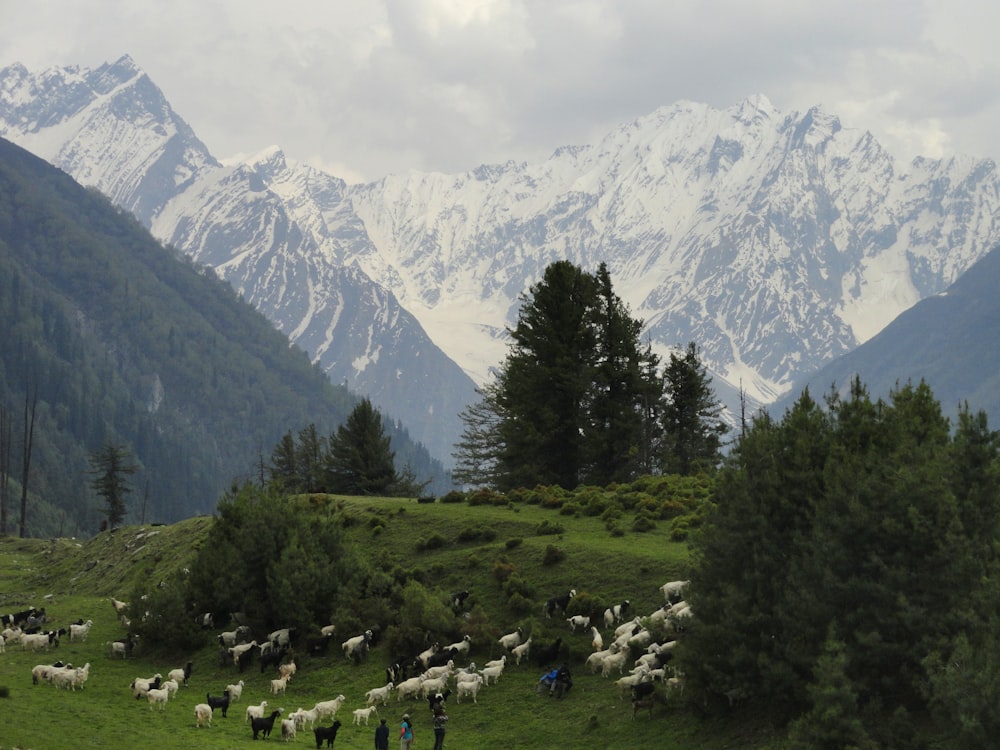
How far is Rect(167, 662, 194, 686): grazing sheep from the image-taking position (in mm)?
51438

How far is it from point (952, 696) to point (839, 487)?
959 centimetres

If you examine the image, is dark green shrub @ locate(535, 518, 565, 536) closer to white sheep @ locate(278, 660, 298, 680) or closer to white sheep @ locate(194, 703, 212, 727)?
white sheep @ locate(278, 660, 298, 680)

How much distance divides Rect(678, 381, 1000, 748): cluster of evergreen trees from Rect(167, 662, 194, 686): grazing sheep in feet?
79.0

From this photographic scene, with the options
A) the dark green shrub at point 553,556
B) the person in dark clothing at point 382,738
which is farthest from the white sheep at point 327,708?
the dark green shrub at point 553,556

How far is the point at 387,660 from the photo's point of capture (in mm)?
53062

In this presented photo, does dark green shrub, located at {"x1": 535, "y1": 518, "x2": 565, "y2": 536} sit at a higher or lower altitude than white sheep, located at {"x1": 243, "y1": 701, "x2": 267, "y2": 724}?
higher

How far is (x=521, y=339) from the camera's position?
95.3 metres

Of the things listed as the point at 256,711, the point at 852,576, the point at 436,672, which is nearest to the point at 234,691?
the point at 256,711

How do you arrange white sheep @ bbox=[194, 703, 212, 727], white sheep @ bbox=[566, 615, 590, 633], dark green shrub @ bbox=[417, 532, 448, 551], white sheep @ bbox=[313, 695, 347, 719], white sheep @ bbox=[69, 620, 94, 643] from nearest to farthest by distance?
white sheep @ bbox=[194, 703, 212, 727] → white sheep @ bbox=[313, 695, 347, 719] → white sheep @ bbox=[566, 615, 590, 633] → white sheep @ bbox=[69, 620, 94, 643] → dark green shrub @ bbox=[417, 532, 448, 551]

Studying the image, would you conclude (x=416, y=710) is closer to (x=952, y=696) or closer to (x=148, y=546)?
(x=952, y=696)

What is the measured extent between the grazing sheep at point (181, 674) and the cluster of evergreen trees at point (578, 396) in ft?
140

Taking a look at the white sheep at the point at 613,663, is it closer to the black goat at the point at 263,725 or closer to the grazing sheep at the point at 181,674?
the black goat at the point at 263,725

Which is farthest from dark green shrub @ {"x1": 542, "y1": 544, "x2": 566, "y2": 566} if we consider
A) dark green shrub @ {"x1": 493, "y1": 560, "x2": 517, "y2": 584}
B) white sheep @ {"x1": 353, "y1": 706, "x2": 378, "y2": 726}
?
white sheep @ {"x1": 353, "y1": 706, "x2": 378, "y2": 726}

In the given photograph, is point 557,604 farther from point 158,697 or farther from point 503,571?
point 158,697
